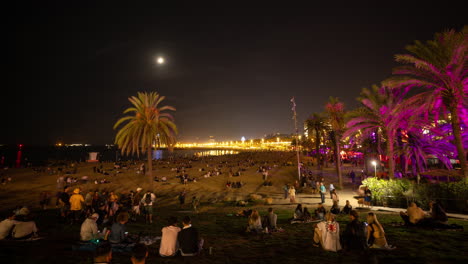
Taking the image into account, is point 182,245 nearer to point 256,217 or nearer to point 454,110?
point 256,217

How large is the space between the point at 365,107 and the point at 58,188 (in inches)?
1325

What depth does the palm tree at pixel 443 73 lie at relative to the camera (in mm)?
15523

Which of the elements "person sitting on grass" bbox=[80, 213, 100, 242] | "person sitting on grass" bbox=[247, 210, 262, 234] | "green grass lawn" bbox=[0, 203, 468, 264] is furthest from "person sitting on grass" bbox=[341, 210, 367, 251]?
"person sitting on grass" bbox=[80, 213, 100, 242]

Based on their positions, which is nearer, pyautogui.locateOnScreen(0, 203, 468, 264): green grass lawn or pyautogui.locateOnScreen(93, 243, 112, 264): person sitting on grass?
pyautogui.locateOnScreen(93, 243, 112, 264): person sitting on grass

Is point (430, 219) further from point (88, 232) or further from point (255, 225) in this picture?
point (88, 232)

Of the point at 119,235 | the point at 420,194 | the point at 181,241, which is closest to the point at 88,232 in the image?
the point at 119,235

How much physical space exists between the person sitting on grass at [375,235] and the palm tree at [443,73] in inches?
524

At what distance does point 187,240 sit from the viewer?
6895 millimetres

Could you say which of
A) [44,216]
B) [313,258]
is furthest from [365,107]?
[44,216]

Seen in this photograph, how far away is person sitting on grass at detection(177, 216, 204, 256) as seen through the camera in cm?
686

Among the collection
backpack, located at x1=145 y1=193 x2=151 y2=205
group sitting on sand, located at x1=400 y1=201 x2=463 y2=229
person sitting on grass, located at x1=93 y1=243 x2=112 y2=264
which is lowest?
group sitting on sand, located at x1=400 y1=201 x2=463 y2=229

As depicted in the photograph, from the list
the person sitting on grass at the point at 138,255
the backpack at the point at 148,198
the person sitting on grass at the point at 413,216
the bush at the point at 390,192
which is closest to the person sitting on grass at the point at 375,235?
the person sitting on grass at the point at 413,216

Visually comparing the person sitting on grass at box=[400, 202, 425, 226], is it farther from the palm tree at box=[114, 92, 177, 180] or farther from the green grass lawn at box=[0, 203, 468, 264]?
the palm tree at box=[114, 92, 177, 180]

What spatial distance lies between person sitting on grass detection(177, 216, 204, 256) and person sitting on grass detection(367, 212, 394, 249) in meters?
5.24
